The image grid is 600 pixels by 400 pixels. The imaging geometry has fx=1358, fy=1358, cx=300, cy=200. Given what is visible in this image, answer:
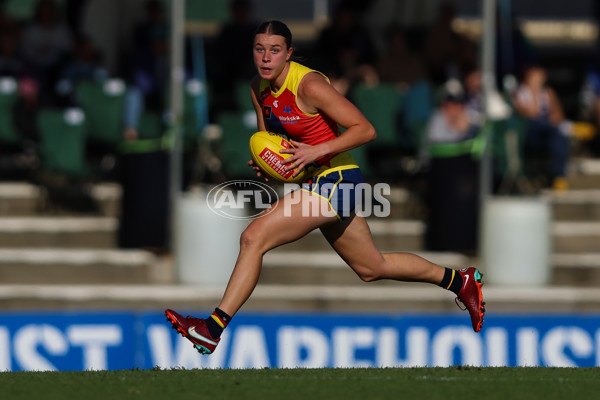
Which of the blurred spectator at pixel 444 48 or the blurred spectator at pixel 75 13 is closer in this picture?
the blurred spectator at pixel 444 48

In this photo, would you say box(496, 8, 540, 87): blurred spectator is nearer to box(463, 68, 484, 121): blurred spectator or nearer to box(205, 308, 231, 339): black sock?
box(463, 68, 484, 121): blurred spectator

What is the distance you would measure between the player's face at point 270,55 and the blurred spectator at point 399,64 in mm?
7622

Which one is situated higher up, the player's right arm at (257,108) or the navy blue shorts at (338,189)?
the player's right arm at (257,108)

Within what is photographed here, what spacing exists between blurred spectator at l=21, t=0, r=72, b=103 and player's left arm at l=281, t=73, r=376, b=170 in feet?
27.4

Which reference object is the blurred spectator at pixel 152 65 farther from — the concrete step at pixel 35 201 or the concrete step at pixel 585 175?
the concrete step at pixel 585 175

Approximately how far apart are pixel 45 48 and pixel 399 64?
13.1 ft

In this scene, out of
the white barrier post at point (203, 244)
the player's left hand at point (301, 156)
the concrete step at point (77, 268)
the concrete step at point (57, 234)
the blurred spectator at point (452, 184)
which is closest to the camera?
the player's left hand at point (301, 156)

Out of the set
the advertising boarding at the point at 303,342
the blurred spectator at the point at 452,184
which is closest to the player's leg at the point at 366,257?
the advertising boarding at the point at 303,342

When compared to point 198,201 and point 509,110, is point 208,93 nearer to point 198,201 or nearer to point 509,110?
point 198,201

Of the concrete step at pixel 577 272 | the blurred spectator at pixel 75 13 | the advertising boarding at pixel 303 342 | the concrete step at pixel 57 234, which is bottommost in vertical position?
the advertising boarding at pixel 303 342

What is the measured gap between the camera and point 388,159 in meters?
14.9

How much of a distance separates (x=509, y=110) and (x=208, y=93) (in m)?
3.29

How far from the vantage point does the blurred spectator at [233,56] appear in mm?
15109

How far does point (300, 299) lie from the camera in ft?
41.8
